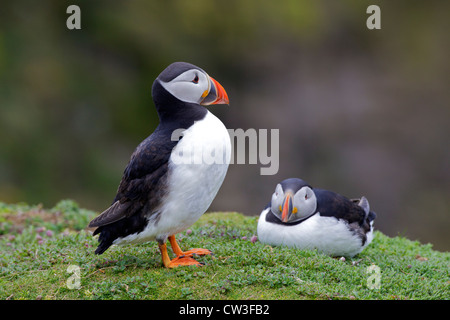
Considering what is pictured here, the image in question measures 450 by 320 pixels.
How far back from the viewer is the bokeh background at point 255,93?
12.4 m

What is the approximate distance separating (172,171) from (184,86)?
78 cm

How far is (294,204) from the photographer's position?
5520 mm

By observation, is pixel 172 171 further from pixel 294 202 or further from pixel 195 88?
pixel 294 202

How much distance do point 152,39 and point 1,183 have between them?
4.98 metres

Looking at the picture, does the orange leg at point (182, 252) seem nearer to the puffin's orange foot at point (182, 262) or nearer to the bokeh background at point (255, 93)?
the puffin's orange foot at point (182, 262)

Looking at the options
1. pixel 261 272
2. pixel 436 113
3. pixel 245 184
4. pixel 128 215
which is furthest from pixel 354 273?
pixel 436 113

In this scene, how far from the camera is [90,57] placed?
43.1ft

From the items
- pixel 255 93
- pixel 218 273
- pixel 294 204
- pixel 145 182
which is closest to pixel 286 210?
pixel 294 204

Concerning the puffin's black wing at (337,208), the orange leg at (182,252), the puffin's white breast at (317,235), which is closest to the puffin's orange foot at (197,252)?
the orange leg at (182,252)

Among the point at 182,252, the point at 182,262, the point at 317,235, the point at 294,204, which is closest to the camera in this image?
the point at 182,262

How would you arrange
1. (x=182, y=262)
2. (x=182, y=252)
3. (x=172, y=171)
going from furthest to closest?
(x=182, y=252), (x=182, y=262), (x=172, y=171)

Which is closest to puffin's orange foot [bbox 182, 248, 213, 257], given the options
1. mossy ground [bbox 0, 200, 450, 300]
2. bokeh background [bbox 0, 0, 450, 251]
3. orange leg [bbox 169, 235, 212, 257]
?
orange leg [bbox 169, 235, 212, 257]

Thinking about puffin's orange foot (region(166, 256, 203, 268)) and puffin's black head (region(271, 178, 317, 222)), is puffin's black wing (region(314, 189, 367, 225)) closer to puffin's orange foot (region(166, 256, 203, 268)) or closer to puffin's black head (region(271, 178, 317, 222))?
puffin's black head (region(271, 178, 317, 222))
